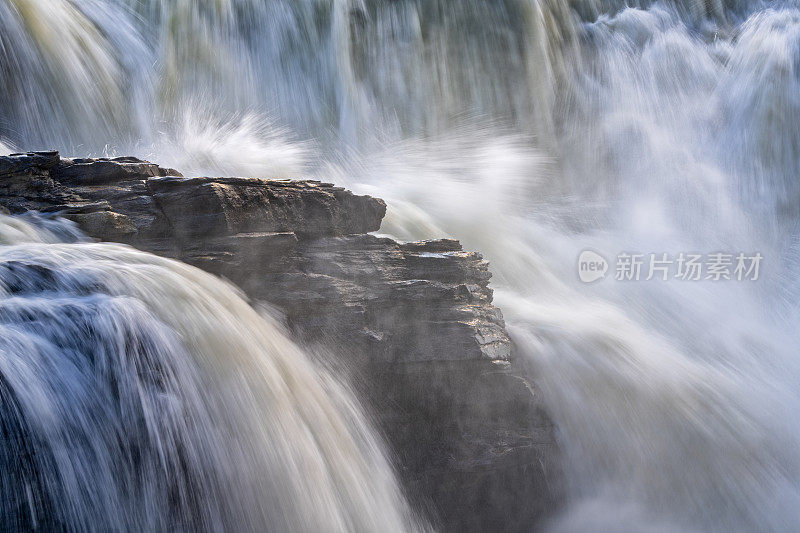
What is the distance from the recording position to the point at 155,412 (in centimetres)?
350

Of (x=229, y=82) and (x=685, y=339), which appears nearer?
(x=685, y=339)

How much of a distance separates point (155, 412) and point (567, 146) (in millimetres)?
9347

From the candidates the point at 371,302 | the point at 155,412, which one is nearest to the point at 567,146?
the point at 371,302

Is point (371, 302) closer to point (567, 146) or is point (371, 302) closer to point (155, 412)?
point (155, 412)

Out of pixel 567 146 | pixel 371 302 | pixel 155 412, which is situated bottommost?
pixel 155 412

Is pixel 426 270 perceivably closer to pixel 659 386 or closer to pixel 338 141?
pixel 659 386

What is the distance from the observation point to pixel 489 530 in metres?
4.99

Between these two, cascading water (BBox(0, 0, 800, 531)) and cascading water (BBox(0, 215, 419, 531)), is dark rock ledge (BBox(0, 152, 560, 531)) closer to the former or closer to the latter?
cascading water (BBox(0, 215, 419, 531))

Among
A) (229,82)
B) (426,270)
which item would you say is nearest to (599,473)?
(426,270)

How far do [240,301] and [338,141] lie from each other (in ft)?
18.9

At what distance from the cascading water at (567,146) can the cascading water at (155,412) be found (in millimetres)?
2164

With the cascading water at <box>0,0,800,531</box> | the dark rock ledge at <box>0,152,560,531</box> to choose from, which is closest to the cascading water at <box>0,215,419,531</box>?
the dark rock ledge at <box>0,152,560,531</box>

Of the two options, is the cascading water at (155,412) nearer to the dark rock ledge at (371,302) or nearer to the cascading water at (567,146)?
the dark rock ledge at (371,302)

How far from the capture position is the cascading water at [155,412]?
125 inches
